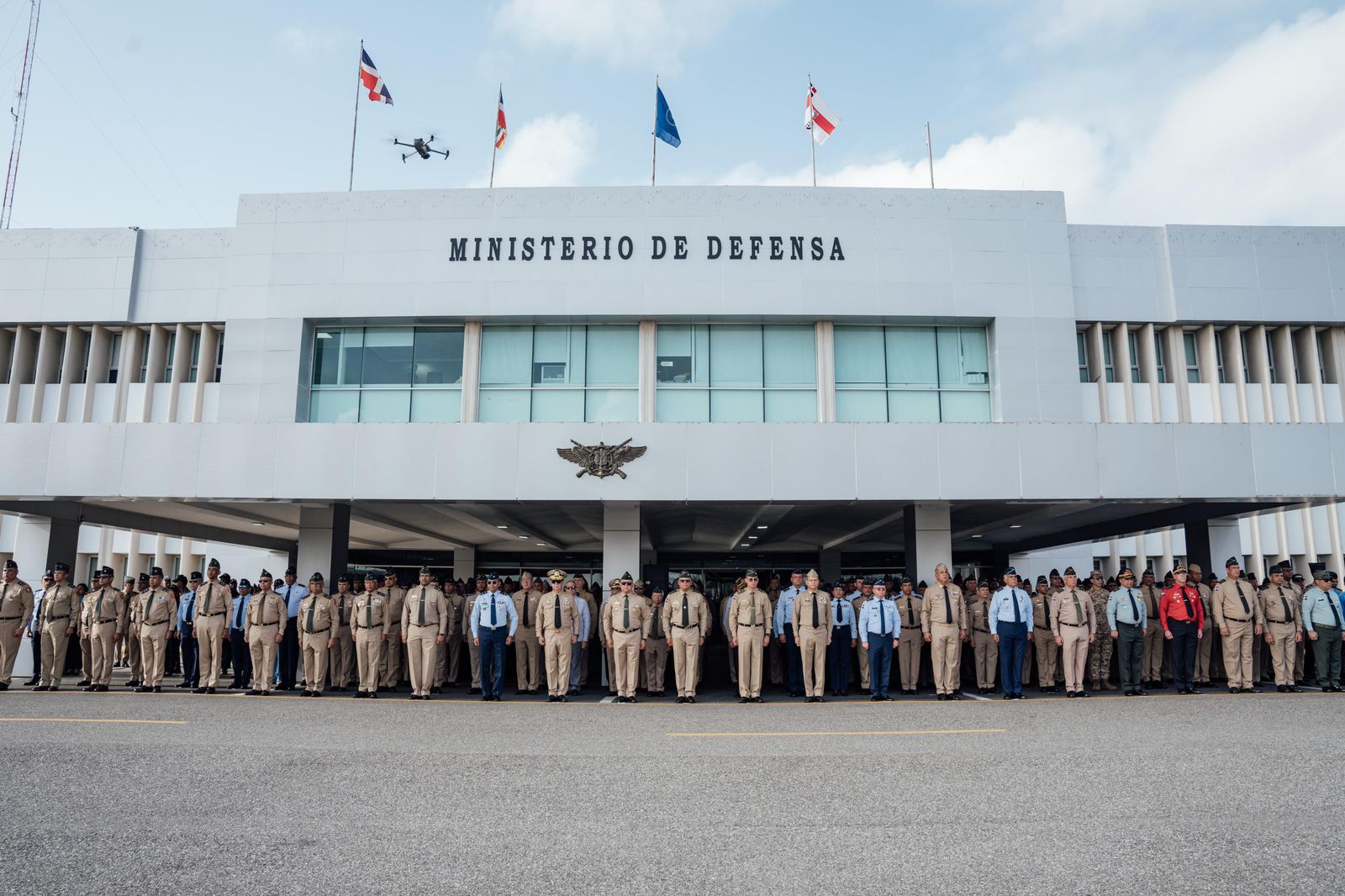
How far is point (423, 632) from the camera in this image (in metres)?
14.0

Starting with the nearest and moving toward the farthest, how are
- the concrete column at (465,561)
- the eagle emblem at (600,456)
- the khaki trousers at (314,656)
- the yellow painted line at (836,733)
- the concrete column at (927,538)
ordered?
the yellow painted line at (836,733) → the khaki trousers at (314,656) → the eagle emblem at (600,456) → the concrete column at (927,538) → the concrete column at (465,561)

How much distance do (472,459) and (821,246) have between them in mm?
8827

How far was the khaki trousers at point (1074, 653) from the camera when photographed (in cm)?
1367

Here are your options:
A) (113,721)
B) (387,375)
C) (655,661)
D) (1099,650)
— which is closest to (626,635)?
(655,661)

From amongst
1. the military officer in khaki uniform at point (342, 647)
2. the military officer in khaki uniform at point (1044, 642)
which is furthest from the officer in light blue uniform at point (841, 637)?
the military officer in khaki uniform at point (342, 647)

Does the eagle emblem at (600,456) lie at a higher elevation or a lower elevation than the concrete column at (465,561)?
higher

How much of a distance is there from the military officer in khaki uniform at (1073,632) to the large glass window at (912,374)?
5.89 meters

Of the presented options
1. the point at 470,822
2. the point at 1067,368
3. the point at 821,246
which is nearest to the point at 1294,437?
the point at 1067,368

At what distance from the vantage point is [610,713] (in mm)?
11984

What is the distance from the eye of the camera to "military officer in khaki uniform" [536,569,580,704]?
1378cm

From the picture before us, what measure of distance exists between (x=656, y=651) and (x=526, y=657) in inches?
90.7

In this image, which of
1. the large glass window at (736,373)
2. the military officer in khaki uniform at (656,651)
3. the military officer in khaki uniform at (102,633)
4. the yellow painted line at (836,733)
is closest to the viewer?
the yellow painted line at (836,733)

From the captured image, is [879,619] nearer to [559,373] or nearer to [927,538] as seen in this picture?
[927,538]

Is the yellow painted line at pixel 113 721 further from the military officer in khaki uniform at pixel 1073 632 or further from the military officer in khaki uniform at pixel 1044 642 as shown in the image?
the military officer in khaki uniform at pixel 1044 642
